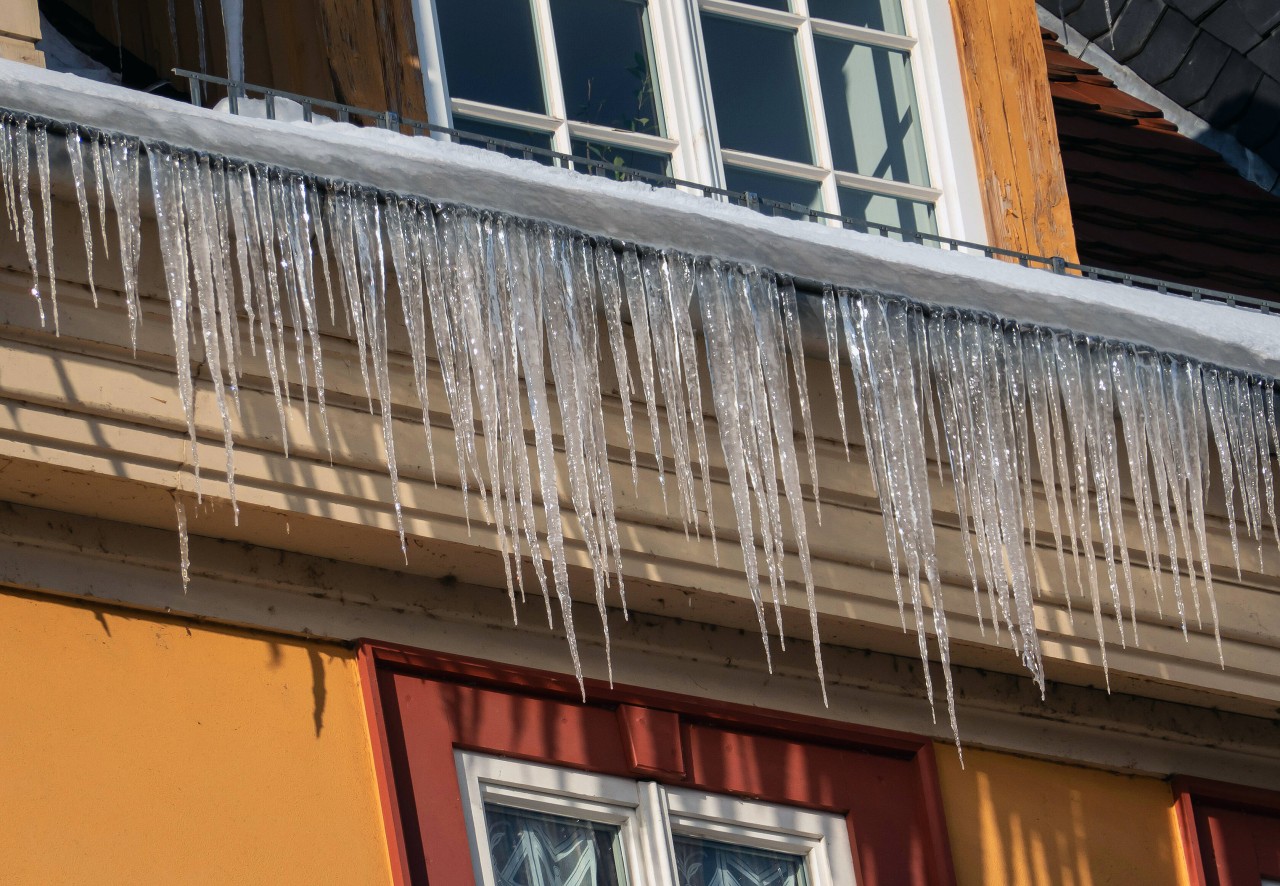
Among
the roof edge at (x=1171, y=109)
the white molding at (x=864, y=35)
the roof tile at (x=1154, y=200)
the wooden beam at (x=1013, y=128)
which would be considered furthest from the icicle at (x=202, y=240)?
the roof edge at (x=1171, y=109)

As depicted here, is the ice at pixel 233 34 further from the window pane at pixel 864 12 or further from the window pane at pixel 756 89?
the window pane at pixel 864 12

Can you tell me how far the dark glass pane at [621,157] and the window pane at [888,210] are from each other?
575mm

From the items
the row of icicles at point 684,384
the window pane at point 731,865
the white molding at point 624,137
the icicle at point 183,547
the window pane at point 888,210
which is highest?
the white molding at point 624,137

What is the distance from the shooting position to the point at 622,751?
22.5 feet

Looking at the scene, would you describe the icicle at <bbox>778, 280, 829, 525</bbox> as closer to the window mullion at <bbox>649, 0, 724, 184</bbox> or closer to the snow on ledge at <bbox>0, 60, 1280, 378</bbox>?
the snow on ledge at <bbox>0, 60, 1280, 378</bbox>

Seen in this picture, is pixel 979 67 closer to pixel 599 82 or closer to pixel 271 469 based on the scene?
pixel 599 82

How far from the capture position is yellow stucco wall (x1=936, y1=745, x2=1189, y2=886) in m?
7.21

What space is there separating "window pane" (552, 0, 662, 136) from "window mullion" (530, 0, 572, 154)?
0.10 feet

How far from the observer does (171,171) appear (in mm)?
6469

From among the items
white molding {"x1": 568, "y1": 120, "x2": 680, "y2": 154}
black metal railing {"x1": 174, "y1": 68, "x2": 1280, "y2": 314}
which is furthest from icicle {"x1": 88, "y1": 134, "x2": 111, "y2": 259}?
white molding {"x1": 568, "y1": 120, "x2": 680, "y2": 154}

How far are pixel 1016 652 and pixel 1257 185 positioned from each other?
3879mm

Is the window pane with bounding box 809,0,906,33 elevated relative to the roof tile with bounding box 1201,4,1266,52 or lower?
lower

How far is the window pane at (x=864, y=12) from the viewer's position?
325 inches

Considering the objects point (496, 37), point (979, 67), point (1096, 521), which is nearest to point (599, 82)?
point (496, 37)
